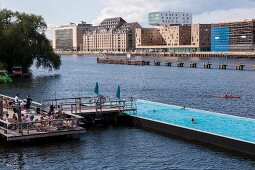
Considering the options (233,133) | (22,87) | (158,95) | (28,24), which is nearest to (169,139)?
(233,133)

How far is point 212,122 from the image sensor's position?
4216 cm

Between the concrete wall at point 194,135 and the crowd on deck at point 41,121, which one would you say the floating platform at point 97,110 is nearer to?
the concrete wall at point 194,135

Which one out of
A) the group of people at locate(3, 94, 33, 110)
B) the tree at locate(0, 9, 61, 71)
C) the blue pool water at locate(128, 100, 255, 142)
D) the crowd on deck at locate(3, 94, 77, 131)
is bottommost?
the blue pool water at locate(128, 100, 255, 142)

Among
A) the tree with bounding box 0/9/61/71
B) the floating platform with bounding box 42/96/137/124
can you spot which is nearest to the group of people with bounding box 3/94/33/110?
the floating platform with bounding box 42/96/137/124

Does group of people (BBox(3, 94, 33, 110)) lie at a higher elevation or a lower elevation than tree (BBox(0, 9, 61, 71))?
lower

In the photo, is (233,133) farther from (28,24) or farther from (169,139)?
(28,24)

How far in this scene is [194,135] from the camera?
3762 centimetres

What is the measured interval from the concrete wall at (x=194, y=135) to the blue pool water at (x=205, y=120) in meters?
0.99

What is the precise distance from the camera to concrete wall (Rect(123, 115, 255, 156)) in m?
33.4

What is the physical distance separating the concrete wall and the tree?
75948mm

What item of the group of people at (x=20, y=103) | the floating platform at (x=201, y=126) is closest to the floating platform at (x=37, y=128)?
the group of people at (x=20, y=103)

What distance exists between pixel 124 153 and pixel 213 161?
673 centimetres

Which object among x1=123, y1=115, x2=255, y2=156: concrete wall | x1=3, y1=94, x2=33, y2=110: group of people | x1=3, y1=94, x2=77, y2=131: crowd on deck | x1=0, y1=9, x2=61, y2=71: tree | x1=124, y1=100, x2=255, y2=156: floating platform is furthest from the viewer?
x1=0, y1=9, x2=61, y2=71: tree

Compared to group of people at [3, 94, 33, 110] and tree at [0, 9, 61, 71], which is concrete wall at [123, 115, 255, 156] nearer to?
group of people at [3, 94, 33, 110]
